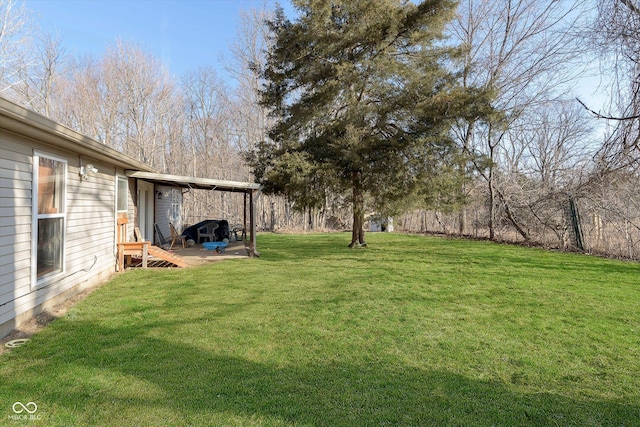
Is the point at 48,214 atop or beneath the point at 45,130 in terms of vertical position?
beneath

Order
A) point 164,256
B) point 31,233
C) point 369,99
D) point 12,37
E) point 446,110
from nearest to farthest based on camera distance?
point 31,233
point 164,256
point 446,110
point 369,99
point 12,37

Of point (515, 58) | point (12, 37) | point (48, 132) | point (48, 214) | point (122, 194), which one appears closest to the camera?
point (48, 132)

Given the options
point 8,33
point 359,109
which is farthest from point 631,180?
point 8,33

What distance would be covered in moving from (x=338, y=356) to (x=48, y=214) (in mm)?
4351

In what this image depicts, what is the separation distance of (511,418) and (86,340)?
4077 mm

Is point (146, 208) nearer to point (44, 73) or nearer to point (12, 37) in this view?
point (12, 37)

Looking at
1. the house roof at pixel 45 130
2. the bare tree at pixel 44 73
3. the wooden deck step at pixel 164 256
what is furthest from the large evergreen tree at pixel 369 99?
the bare tree at pixel 44 73

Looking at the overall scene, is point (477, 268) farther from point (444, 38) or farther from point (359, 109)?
point (444, 38)

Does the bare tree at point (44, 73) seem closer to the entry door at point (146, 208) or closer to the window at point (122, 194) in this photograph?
the entry door at point (146, 208)

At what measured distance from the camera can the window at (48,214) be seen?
4168 mm

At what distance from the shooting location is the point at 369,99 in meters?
10.4

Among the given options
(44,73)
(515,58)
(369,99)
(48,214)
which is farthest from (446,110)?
(44,73)

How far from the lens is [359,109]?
955 centimetres

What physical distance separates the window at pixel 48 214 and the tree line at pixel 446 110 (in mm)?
5035
